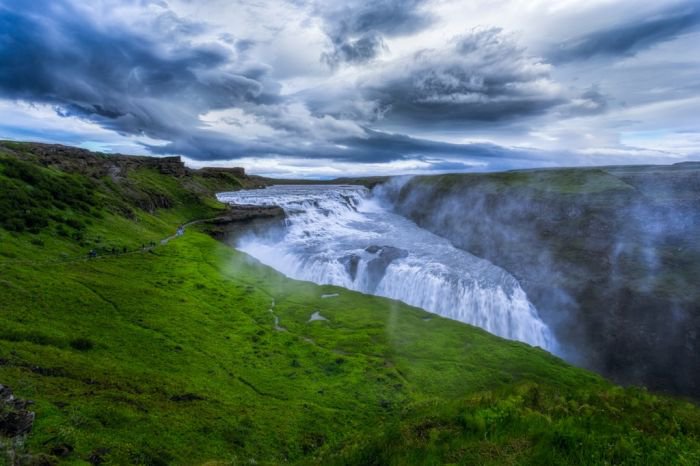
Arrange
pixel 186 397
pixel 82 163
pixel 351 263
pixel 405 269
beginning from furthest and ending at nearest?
pixel 82 163 → pixel 351 263 → pixel 405 269 → pixel 186 397

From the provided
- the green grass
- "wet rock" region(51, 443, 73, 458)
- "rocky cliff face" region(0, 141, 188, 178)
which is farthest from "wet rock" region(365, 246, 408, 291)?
"rocky cliff face" region(0, 141, 188, 178)

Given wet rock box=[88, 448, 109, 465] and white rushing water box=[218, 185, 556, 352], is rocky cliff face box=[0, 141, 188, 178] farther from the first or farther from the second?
wet rock box=[88, 448, 109, 465]

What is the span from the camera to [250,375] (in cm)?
2592

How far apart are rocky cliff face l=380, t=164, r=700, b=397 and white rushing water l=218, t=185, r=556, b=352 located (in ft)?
13.4

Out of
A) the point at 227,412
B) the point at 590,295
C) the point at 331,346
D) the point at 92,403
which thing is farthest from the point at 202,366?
the point at 590,295

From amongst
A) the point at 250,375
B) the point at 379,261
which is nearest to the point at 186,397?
the point at 250,375

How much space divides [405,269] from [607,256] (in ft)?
98.8

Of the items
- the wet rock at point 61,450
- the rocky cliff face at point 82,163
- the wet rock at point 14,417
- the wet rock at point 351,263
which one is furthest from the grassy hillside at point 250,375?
the rocky cliff face at point 82,163

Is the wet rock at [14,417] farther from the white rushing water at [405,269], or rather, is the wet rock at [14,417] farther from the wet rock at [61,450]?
the white rushing water at [405,269]

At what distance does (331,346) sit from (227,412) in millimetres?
15107

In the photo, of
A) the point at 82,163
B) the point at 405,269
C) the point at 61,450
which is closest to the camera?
the point at 61,450

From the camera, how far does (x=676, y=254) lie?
52.2m

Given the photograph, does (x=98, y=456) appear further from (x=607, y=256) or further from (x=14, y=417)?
(x=607, y=256)

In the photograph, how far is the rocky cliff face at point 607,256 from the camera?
41094 millimetres
